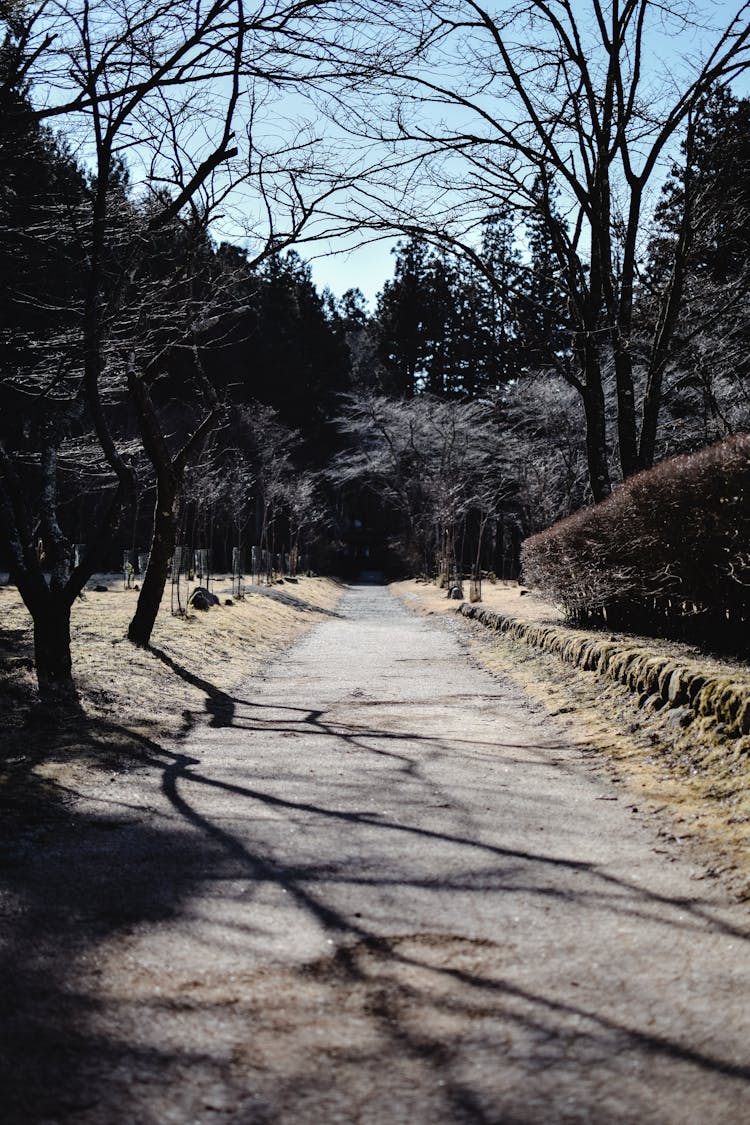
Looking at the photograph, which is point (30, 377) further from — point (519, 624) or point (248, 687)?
point (519, 624)

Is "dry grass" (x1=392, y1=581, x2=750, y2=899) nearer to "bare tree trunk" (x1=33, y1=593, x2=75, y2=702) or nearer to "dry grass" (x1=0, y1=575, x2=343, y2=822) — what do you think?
"dry grass" (x1=0, y1=575, x2=343, y2=822)

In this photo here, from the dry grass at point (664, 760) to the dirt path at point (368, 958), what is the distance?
19 cm

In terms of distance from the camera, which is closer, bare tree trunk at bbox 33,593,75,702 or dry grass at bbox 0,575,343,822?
dry grass at bbox 0,575,343,822

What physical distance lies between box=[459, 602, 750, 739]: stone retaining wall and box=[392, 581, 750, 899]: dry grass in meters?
0.10

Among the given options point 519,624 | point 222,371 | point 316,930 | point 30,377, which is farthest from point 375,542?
point 316,930

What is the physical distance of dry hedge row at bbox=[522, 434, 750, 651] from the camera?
24.1 ft

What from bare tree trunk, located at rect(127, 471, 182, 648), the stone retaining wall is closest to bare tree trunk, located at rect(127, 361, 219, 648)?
bare tree trunk, located at rect(127, 471, 182, 648)

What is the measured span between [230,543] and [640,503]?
40.0 metres

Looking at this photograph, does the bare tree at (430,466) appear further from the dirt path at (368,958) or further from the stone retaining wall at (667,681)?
the dirt path at (368,958)

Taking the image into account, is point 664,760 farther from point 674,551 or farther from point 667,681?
point 674,551

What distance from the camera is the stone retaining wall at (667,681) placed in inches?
210

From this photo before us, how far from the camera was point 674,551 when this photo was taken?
27.8ft

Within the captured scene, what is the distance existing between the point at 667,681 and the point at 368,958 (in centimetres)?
419

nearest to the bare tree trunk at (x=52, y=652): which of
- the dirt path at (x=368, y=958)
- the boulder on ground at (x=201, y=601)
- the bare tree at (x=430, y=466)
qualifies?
the dirt path at (x=368, y=958)
